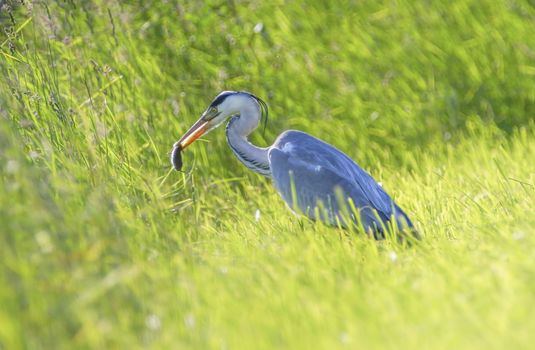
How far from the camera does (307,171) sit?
5605mm

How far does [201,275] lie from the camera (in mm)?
4074

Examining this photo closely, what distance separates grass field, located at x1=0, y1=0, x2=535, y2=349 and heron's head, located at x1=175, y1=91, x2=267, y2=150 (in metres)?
0.40

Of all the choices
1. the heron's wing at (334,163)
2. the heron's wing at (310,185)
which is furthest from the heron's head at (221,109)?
the heron's wing at (310,185)

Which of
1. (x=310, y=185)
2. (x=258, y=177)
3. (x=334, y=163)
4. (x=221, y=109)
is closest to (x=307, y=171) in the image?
(x=310, y=185)

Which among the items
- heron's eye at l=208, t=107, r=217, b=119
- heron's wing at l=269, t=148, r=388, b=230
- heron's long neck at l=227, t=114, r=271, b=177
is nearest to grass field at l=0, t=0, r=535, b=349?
heron's wing at l=269, t=148, r=388, b=230

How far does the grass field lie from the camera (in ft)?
11.6

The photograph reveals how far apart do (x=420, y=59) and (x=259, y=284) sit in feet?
14.8

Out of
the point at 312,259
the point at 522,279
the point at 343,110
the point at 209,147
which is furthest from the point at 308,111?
the point at 522,279

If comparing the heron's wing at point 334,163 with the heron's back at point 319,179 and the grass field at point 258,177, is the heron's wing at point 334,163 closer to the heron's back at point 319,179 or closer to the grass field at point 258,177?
the heron's back at point 319,179

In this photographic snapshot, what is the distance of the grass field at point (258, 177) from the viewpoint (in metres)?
3.55

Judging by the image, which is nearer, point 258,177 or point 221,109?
point 221,109

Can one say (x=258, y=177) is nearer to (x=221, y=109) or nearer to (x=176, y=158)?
(x=221, y=109)

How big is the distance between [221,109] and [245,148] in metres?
0.29

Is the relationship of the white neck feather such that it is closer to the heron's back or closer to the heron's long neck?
the heron's long neck
